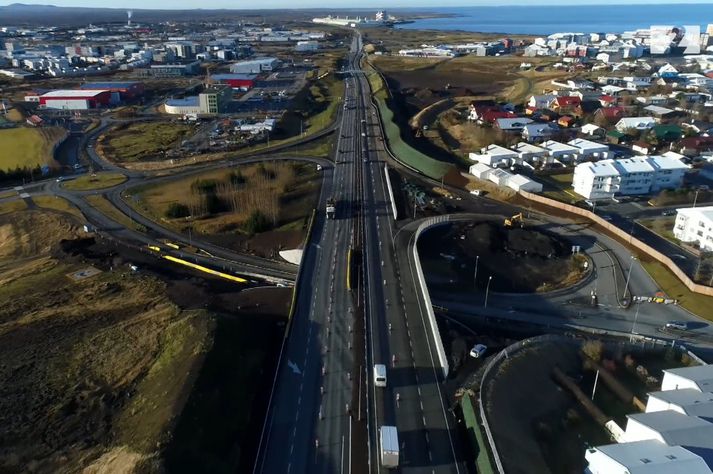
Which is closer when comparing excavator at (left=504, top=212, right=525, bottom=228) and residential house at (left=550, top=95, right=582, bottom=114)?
excavator at (left=504, top=212, right=525, bottom=228)

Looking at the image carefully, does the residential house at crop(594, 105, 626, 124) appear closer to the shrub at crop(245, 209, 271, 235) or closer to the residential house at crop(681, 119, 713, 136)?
the residential house at crop(681, 119, 713, 136)

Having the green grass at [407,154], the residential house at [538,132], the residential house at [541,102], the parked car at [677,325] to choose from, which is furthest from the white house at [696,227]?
the residential house at [541,102]

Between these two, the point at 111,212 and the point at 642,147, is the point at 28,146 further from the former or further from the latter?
the point at 642,147

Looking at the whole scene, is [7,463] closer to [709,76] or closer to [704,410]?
[704,410]

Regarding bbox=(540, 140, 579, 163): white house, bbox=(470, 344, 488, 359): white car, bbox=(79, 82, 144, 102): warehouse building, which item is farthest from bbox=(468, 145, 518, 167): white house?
bbox=(79, 82, 144, 102): warehouse building

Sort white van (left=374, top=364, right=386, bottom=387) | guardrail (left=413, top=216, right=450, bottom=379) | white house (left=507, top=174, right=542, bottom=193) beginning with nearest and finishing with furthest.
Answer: white van (left=374, top=364, right=386, bottom=387), guardrail (left=413, top=216, right=450, bottom=379), white house (left=507, top=174, right=542, bottom=193)

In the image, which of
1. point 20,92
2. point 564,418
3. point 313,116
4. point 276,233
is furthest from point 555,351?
point 20,92
